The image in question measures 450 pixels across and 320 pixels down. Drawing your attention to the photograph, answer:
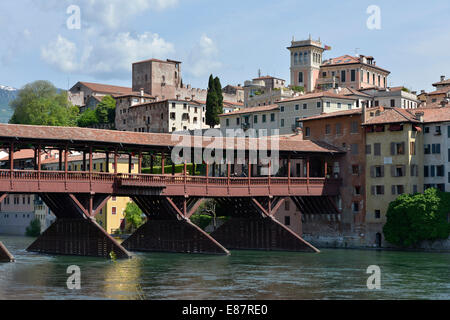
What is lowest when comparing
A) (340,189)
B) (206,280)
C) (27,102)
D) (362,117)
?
(206,280)

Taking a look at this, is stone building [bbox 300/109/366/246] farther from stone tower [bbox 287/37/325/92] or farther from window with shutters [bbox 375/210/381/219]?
stone tower [bbox 287/37/325/92]

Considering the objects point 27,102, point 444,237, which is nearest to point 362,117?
point 444,237

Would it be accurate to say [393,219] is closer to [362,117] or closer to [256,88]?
[362,117]

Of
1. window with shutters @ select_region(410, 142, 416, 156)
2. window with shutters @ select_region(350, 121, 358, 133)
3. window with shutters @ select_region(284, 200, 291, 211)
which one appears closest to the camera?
window with shutters @ select_region(410, 142, 416, 156)

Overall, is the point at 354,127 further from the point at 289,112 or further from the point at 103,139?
the point at 289,112

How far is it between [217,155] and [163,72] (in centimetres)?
8976

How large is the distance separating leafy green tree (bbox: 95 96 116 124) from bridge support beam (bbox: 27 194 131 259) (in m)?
83.6

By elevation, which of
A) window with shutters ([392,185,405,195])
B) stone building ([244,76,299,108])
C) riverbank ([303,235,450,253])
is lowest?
riverbank ([303,235,450,253])

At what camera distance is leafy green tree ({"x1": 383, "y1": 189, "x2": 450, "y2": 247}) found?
57.2m

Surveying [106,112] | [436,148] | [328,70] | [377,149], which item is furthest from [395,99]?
[106,112]

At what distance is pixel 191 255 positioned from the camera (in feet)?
172

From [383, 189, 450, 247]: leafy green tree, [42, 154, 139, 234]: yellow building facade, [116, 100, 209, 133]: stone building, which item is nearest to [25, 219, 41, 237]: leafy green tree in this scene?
[42, 154, 139, 234]: yellow building facade

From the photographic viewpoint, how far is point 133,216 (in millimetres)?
81750

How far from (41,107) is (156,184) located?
73.9 meters
